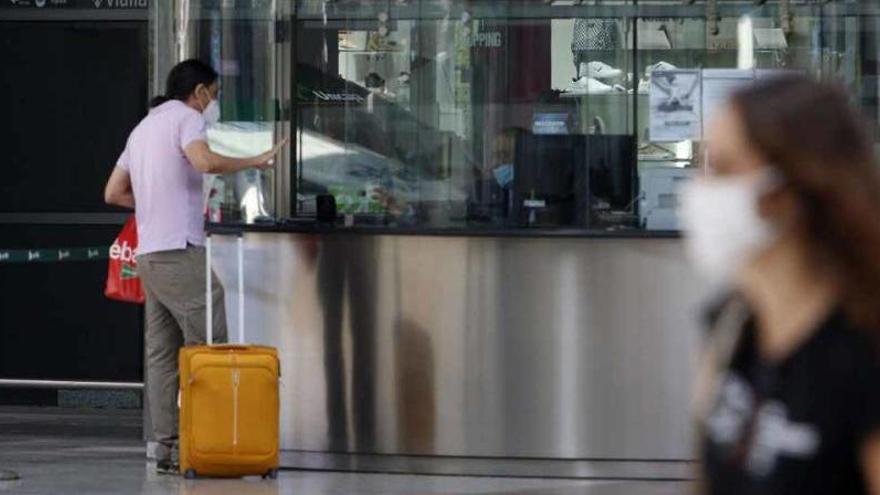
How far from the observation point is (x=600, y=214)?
29.5 feet

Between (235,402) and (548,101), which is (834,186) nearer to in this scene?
(235,402)

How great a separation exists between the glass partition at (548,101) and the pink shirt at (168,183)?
0.46 meters

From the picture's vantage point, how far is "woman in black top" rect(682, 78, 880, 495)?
2666 millimetres

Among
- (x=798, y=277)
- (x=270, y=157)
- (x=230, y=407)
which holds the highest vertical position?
(x=270, y=157)

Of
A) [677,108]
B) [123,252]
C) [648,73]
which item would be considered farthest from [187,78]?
[677,108]

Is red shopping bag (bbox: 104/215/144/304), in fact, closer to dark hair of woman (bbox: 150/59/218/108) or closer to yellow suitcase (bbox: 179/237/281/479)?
dark hair of woman (bbox: 150/59/218/108)

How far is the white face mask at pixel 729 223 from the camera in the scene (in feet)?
8.75

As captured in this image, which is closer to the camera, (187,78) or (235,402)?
(235,402)

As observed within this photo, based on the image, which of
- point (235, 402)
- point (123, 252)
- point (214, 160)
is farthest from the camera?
point (123, 252)

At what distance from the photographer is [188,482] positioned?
859cm

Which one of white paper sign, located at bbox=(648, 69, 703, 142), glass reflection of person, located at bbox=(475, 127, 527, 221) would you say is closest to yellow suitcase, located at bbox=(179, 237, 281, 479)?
glass reflection of person, located at bbox=(475, 127, 527, 221)

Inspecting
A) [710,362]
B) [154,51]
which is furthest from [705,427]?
[154,51]

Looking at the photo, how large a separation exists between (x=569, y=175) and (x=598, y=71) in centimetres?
A: 45

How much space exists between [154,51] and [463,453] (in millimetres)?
2276
